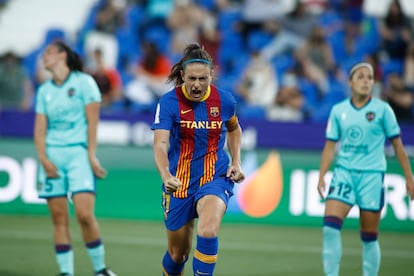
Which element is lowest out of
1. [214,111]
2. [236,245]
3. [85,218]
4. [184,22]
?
[236,245]

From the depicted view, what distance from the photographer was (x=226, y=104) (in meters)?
6.77

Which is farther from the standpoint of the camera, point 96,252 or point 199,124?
point 96,252

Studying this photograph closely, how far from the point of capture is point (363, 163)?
7.83m

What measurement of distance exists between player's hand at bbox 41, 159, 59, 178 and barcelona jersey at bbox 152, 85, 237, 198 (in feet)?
5.42

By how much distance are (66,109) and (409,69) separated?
29.0ft

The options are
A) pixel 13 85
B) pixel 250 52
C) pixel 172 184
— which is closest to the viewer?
pixel 172 184

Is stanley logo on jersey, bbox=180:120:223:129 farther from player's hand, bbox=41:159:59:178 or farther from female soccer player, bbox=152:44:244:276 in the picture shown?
player's hand, bbox=41:159:59:178

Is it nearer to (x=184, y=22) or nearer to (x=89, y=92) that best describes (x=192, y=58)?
(x=89, y=92)

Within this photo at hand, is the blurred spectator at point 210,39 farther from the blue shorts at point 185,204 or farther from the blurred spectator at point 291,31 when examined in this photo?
the blue shorts at point 185,204

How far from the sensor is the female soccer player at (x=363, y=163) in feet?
25.3

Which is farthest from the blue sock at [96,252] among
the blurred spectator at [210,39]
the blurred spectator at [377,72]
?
the blurred spectator at [210,39]

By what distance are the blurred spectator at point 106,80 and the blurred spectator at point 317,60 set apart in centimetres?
355

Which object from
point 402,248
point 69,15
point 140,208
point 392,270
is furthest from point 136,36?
point 392,270

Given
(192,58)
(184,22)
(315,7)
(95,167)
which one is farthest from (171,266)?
(315,7)
